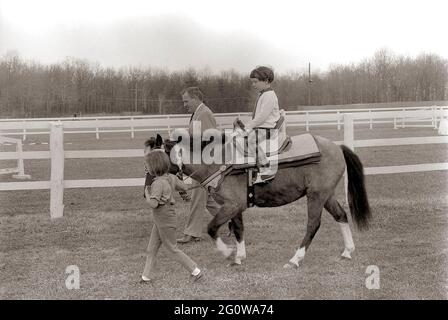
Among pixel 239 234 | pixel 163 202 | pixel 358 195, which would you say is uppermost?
pixel 163 202

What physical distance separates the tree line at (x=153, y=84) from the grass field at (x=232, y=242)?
7.78ft

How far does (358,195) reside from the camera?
678cm

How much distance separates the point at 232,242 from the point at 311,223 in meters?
1.74

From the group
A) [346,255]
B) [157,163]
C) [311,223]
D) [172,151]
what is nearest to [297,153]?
[311,223]

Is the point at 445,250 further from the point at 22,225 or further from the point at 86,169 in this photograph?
the point at 86,169

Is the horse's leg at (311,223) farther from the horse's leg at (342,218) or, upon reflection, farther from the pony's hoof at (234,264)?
the pony's hoof at (234,264)

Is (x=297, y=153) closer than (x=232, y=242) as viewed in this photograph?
Yes

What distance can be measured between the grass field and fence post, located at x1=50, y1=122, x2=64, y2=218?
0.23 meters

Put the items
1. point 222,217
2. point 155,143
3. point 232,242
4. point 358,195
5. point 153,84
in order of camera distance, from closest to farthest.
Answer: point 155,143, point 222,217, point 358,195, point 232,242, point 153,84

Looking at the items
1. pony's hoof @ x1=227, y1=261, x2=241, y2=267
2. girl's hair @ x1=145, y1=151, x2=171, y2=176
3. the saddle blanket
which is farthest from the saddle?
girl's hair @ x1=145, y1=151, x2=171, y2=176

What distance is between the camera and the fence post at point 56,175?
9008mm

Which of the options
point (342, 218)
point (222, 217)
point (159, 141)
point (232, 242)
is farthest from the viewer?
point (232, 242)

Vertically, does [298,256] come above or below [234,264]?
above

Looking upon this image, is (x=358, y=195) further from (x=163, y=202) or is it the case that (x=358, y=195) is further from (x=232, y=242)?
(x=163, y=202)
